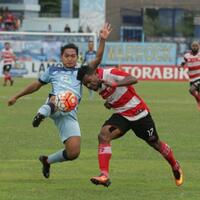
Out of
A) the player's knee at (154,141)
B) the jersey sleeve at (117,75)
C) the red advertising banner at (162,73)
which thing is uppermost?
the jersey sleeve at (117,75)

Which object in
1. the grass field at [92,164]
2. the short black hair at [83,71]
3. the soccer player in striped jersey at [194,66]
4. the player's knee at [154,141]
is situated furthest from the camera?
the soccer player in striped jersey at [194,66]

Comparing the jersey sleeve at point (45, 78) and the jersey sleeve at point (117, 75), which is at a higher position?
the jersey sleeve at point (117, 75)

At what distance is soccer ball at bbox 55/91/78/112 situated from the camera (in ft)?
38.4

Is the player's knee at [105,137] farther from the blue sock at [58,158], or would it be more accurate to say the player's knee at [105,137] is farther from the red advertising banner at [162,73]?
the red advertising banner at [162,73]

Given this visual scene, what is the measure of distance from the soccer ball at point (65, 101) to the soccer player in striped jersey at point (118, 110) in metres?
0.26

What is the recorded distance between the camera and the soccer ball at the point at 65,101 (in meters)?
11.7

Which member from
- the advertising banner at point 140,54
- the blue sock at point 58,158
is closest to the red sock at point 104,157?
the blue sock at point 58,158

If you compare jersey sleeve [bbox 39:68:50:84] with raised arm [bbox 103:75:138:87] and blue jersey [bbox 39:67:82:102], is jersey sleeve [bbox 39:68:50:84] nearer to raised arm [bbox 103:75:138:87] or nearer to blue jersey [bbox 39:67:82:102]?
blue jersey [bbox 39:67:82:102]

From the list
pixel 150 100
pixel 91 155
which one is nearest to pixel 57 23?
pixel 150 100

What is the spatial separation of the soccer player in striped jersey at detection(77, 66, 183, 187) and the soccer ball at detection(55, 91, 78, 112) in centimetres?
26

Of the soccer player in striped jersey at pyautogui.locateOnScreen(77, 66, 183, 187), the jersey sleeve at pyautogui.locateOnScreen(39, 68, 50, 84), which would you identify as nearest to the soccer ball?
the soccer player in striped jersey at pyautogui.locateOnScreen(77, 66, 183, 187)

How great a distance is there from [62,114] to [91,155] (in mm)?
3639

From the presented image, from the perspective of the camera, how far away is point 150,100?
31188 mm

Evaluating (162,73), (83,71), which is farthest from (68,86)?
(162,73)
